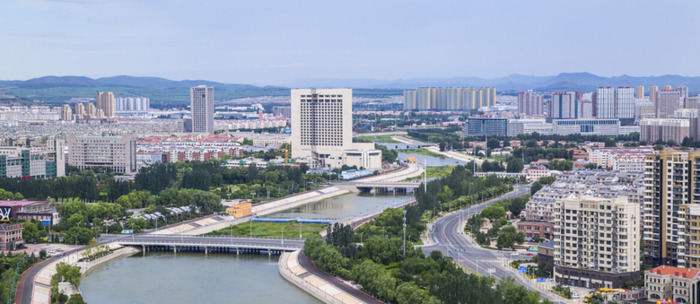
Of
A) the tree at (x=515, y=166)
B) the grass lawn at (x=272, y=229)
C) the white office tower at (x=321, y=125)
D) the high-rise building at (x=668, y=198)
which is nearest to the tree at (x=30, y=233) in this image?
the grass lawn at (x=272, y=229)

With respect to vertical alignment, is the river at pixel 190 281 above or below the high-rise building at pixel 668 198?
below

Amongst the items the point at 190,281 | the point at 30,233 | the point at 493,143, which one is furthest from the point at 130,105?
the point at 190,281

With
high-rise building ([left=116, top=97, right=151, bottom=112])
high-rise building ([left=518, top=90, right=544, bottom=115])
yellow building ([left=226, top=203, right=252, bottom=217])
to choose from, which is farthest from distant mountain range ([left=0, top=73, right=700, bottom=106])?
yellow building ([left=226, top=203, right=252, bottom=217])

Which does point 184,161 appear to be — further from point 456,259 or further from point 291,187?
point 456,259

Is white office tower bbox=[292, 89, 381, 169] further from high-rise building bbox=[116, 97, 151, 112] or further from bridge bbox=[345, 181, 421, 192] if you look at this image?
high-rise building bbox=[116, 97, 151, 112]

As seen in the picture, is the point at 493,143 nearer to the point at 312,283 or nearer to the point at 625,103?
the point at 625,103

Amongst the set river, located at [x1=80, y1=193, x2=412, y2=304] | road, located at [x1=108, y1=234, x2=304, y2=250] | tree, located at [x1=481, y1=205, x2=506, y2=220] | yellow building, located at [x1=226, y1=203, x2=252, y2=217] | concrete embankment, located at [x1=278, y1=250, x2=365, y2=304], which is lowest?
river, located at [x1=80, y1=193, x2=412, y2=304]

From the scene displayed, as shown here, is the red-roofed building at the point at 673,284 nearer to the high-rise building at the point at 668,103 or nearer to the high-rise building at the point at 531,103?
the high-rise building at the point at 668,103
